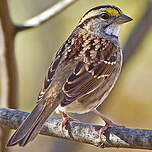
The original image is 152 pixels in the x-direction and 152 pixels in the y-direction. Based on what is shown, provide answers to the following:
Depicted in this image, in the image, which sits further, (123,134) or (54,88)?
(54,88)

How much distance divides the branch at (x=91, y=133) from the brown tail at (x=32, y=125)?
21 cm

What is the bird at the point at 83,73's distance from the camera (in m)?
4.62

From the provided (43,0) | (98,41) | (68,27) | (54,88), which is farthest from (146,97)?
(54,88)

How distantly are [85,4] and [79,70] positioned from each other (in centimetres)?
524

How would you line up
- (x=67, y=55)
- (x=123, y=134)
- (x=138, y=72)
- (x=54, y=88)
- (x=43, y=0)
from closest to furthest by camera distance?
1. (x=123, y=134)
2. (x=54, y=88)
3. (x=67, y=55)
4. (x=43, y=0)
5. (x=138, y=72)

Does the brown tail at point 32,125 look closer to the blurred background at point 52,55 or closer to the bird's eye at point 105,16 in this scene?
the bird's eye at point 105,16

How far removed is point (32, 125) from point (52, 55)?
5.25 meters

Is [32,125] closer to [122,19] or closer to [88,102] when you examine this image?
[88,102]

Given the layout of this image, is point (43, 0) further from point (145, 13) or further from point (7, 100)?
point (7, 100)

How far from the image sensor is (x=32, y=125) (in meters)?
4.36

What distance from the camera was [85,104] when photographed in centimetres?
506

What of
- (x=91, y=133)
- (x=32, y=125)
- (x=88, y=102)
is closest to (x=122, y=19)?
(x=88, y=102)

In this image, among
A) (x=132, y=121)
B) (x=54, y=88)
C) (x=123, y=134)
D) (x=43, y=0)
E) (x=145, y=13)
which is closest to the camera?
(x=123, y=134)

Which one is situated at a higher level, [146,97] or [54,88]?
[54,88]
